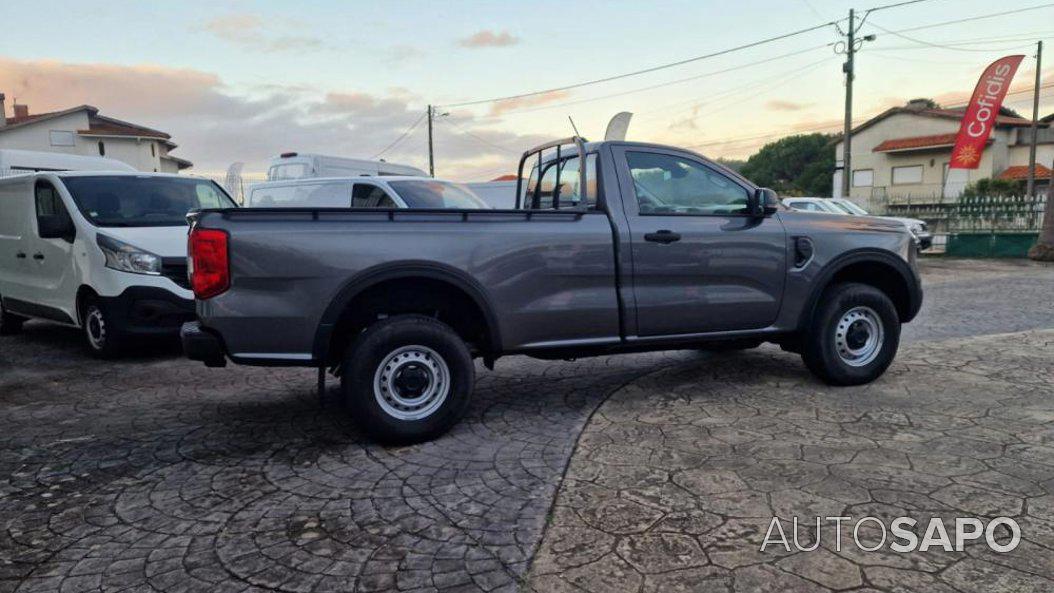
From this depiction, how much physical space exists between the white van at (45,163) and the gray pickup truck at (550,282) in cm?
863

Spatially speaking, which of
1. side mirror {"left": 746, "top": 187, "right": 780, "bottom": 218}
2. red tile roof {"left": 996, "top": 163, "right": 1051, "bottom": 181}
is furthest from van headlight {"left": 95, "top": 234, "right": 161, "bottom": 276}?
red tile roof {"left": 996, "top": 163, "right": 1051, "bottom": 181}

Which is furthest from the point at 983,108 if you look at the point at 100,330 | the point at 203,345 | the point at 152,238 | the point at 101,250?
the point at 203,345

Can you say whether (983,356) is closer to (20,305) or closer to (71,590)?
(71,590)

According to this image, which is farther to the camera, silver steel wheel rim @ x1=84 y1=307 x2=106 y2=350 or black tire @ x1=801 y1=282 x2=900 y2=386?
silver steel wheel rim @ x1=84 y1=307 x2=106 y2=350

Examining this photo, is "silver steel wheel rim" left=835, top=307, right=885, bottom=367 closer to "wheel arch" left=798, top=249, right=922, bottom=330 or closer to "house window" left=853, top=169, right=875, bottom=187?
"wheel arch" left=798, top=249, right=922, bottom=330

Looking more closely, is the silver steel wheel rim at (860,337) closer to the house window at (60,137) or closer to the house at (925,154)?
the house at (925,154)

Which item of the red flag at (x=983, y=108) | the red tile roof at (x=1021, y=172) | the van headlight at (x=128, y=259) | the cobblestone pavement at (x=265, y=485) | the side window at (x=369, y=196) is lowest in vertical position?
the cobblestone pavement at (x=265, y=485)

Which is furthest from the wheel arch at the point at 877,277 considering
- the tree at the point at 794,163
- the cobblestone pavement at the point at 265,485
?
the tree at the point at 794,163

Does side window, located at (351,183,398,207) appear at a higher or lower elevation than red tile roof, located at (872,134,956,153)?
lower

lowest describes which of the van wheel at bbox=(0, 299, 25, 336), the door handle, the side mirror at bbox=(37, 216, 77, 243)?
the van wheel at bbox=(0, 299, 25, 336)

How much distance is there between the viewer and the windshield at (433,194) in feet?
33.6

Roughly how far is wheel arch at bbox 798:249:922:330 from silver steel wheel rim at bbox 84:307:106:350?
6653 mm

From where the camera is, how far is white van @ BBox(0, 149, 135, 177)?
429 inches

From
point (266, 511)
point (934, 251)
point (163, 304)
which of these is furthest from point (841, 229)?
point (934, 251)
